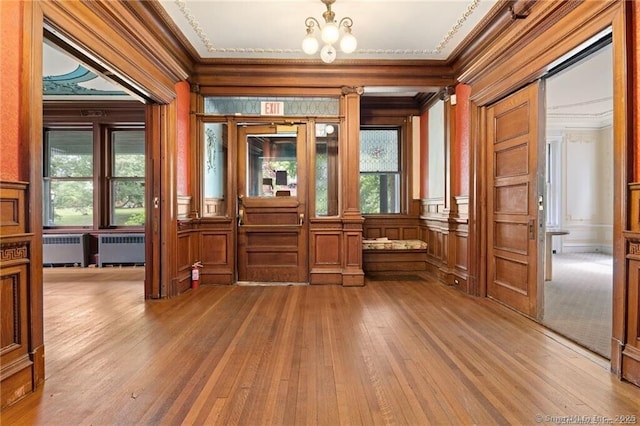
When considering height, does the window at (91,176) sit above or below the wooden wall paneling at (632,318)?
above

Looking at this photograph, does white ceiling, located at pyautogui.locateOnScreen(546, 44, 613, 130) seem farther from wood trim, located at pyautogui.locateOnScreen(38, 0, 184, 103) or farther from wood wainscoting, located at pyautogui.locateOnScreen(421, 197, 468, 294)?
wood trim, located at pyautogui.locateOnScreen(38, 0, 184, 103)

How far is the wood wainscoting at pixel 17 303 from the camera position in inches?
72.8

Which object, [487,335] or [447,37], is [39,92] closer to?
[487,335]

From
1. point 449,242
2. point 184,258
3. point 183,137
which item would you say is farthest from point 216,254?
point 449,242

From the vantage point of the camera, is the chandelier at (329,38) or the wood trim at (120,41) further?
the chandelier at (329,38)

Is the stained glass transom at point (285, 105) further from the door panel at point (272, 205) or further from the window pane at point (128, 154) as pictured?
the window pane at point (128, 154)

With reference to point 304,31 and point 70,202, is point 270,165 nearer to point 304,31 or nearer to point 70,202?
point 304,31

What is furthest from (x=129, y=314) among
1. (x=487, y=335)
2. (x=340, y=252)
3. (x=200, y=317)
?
(x=487, y=335)

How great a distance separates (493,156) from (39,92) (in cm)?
414

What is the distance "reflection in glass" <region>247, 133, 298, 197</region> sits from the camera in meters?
4.90

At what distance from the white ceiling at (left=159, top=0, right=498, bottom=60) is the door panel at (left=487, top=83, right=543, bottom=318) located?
107 cm

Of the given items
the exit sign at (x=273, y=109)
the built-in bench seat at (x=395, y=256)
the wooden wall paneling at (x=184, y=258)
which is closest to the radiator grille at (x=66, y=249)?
the wooden wall paneling at (x=184, y=258)

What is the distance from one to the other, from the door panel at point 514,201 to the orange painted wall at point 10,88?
156 inches

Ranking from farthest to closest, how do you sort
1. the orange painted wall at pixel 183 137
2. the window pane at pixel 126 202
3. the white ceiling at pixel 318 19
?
the window pane at pixel 126 202 < the orange painted wall at pixel 183 137 < the white ceiling at pixel 318 19
